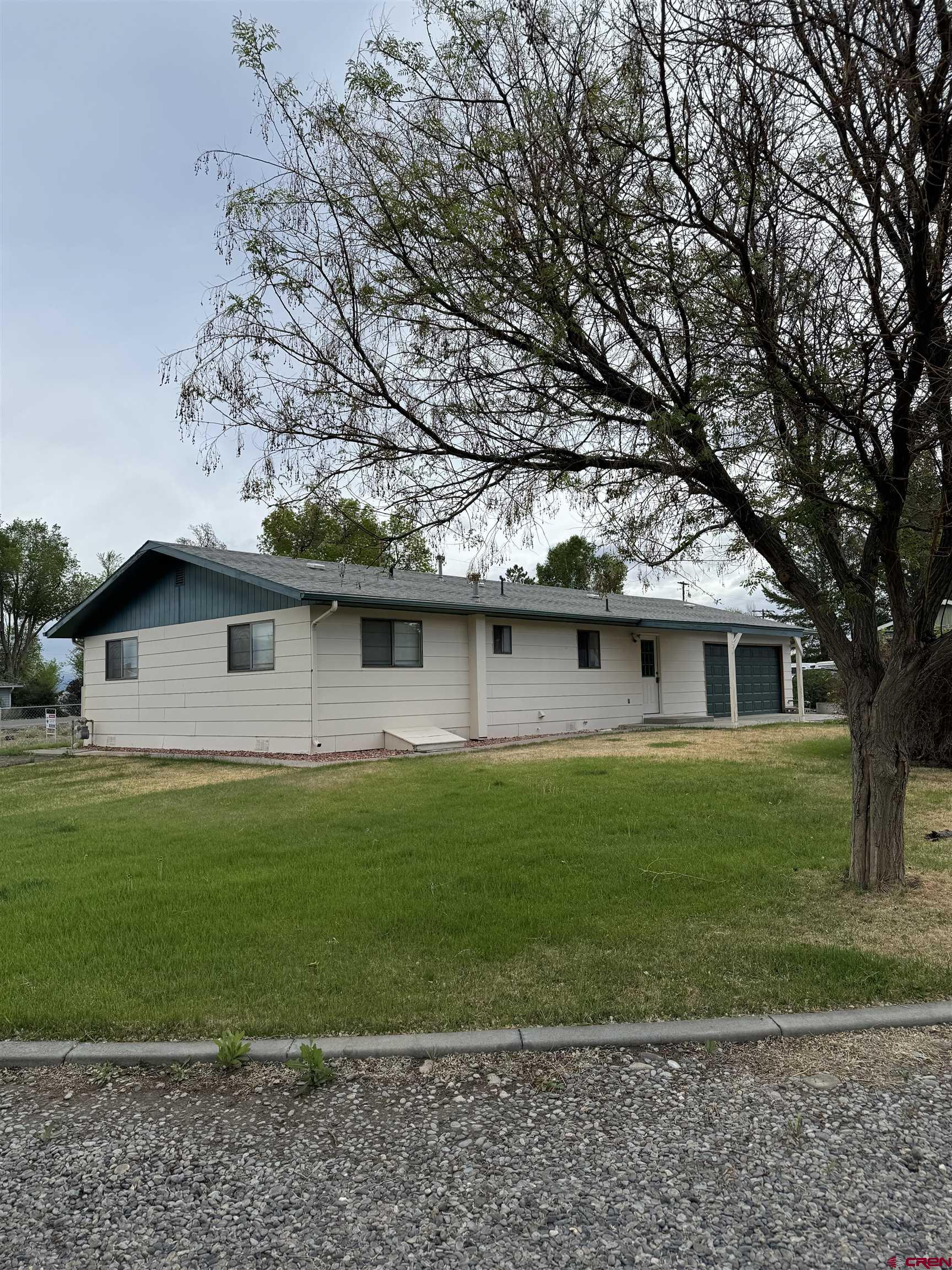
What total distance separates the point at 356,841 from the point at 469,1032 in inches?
155

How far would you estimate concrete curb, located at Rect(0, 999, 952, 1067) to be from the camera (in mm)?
3223

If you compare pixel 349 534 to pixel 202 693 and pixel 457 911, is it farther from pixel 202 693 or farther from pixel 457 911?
pixel 202 693

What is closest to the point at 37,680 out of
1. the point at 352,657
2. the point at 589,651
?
the point at 589,651

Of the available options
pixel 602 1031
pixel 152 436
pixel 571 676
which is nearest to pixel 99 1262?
pixel 602 1031

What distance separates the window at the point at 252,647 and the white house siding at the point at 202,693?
0.12 m

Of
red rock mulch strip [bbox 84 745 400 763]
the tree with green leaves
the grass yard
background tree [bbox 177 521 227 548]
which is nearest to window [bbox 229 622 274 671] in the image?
red rock mulch strip [bbox 84 745 400 763]

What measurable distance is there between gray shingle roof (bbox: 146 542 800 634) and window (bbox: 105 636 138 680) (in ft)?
9.82

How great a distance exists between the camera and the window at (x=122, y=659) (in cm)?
1841

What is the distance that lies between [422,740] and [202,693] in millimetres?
4835

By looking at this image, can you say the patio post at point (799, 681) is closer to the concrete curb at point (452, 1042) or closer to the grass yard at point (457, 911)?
the grass yard at point (457, 911)

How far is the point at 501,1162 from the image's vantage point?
2.52 metres

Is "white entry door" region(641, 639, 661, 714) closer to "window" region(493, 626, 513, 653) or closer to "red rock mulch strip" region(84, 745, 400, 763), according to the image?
"window" region(493, 626, 513, 653)

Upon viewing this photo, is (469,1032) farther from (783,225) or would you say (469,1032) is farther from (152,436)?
(783,225)

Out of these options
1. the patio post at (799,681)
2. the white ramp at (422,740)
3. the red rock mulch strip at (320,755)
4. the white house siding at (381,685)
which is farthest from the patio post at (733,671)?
the white ramp at (422,740)
